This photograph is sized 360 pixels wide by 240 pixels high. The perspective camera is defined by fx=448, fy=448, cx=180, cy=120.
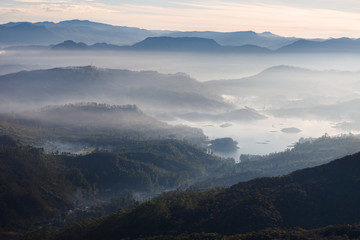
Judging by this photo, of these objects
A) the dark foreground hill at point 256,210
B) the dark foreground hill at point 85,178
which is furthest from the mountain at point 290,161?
the dark foreground hill at point 256,210

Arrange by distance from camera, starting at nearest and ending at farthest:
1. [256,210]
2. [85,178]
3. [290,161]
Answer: [256,210] → [85,178] → [290,161]

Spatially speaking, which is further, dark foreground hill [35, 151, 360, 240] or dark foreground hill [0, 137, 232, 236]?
dark foreground hill [0, 137, 232, 236]

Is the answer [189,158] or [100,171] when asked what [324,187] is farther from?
[189,158]

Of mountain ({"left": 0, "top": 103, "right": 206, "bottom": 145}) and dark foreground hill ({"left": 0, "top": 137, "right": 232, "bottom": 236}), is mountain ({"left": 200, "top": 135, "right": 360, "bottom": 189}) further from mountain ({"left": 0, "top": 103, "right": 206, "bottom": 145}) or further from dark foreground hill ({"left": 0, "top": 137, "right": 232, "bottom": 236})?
mountain ({"left": 0, "top": 103, "right": 206, "bottom": 145})

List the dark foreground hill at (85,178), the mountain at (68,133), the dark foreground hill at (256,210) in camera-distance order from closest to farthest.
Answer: the dark foreground hill at (256,210)
the dark foreground hill at (85,178)
the mountain at (68,133)

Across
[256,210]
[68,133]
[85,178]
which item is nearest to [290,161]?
[85,178]

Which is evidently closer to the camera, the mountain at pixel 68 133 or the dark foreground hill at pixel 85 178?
the dark foreground hill at pixel 85 178

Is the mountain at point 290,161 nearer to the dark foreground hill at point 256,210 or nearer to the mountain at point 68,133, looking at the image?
the dark foreground hill at point 256,210

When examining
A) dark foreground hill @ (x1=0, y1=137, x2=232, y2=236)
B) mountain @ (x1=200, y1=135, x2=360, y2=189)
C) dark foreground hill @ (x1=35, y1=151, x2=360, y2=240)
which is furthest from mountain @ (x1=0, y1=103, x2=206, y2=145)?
dark foreground hill @ (x1=35, y1=151, x2=360, y2=240)

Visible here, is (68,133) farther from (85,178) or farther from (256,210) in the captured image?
(256,210)
